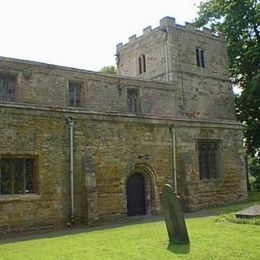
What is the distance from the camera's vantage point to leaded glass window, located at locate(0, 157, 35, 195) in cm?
1503

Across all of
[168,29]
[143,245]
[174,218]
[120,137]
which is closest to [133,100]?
[168,29]

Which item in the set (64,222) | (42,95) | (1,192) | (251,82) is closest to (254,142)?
(251,82)

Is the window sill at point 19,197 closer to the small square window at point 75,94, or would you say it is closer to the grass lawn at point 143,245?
the grass lawn at point 143,245

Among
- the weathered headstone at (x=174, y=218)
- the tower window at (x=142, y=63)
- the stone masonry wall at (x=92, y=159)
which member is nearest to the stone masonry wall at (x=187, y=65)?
the tower window at (x=142, y=63)

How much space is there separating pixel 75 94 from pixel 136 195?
7.63 metres

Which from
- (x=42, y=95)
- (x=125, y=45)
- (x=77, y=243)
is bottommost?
(x=77, y=243)

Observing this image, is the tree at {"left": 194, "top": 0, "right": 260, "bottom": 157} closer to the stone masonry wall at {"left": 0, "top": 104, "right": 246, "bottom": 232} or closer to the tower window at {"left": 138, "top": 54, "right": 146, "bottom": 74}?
the tower window at {"left": 138, "top": 54, "right": 146, "bottom": 74}

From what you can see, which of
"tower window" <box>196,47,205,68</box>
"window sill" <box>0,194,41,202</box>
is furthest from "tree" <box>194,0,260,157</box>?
"window sill" <box>0,194,41,202</box>

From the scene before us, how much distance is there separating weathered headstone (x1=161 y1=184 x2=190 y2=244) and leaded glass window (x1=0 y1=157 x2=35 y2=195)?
6.53 metres

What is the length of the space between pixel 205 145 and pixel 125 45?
12792 mm

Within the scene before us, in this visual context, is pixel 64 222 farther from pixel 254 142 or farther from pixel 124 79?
pixel 254 142

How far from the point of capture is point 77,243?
38.0ft

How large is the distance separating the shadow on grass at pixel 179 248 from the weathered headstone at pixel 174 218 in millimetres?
255

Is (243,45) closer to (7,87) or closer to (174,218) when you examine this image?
(7,87)
